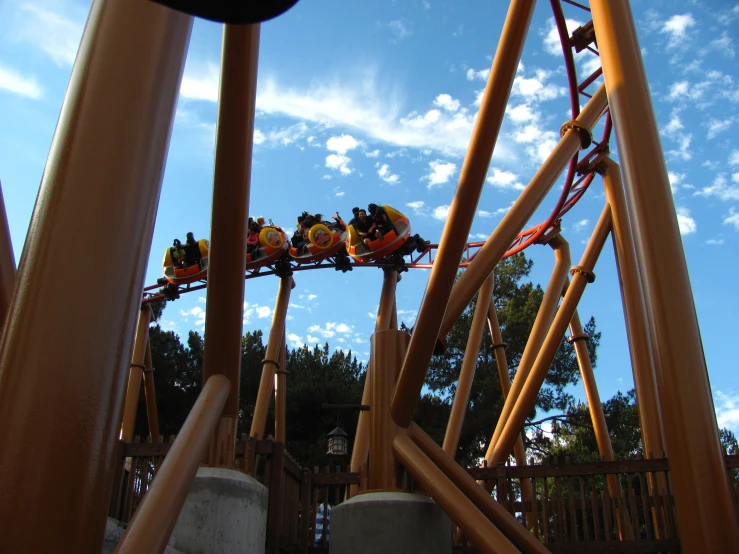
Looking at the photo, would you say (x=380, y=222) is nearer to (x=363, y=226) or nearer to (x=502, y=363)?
(x=363, y=226)

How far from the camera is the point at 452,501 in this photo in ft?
11.8

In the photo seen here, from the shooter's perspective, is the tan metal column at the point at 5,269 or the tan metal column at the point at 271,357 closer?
the tan metal column at the point at 5,269

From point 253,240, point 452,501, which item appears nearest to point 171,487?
point 452,501

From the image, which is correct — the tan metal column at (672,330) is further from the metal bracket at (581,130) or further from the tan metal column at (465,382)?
the tan metal column at (465,382)

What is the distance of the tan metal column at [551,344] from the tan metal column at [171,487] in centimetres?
398

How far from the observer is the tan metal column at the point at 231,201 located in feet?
10.5

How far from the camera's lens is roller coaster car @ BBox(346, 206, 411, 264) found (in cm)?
1116

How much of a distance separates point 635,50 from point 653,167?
0.80 meters

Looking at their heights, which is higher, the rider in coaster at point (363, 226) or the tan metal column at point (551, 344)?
the rider in coaster at point (363, 226)

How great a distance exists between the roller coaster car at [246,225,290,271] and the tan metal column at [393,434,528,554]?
8032 millimetres

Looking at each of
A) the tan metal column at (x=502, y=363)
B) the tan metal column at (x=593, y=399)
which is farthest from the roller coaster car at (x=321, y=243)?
the tan metal column at (x=593, y=399)

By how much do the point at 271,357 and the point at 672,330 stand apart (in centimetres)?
772

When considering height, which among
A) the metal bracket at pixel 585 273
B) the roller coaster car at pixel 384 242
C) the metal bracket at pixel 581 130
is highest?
the roller coaster car at pixel 384 242

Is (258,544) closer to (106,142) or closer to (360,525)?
(360,525)
